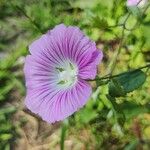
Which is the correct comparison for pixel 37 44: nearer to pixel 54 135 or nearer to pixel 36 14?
pixel 54 135

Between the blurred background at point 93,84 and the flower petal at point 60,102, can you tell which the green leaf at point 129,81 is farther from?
the blurred background at point 93,84

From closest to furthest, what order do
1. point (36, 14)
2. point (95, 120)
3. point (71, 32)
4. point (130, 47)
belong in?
point (71, 32) < point (95, 120) < point (130, 47) < point (36, 14)

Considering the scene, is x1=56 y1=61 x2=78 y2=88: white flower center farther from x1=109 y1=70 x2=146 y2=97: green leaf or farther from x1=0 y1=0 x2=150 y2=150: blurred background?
x1=0 y1=0 x2=150 y2=150: blurred background

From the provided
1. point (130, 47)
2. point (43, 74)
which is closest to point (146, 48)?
point (130, 47)

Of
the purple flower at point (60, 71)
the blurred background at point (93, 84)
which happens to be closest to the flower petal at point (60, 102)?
the purple flower at point (60, 71)

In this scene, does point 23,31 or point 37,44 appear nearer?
point 37,44

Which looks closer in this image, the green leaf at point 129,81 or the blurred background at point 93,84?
the green leaf at point 129,81
